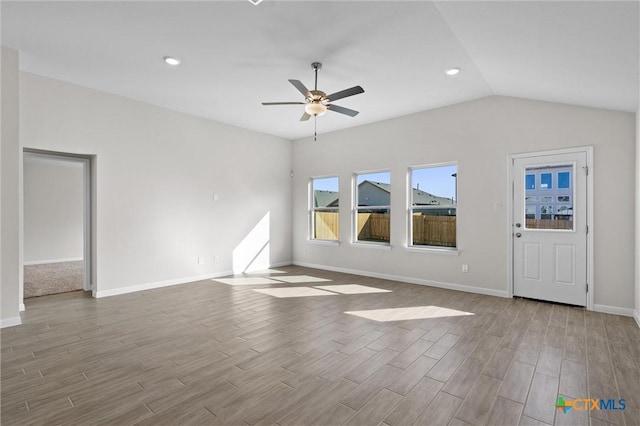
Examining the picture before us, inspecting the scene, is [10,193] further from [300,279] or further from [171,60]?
[300,279]

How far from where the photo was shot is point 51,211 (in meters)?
7.76

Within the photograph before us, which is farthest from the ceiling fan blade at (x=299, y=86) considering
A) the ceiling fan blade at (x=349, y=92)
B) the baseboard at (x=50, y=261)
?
the baseboard at (x=50, y=261)

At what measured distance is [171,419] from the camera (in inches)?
76.2

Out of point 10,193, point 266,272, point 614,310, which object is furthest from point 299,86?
point 614,310

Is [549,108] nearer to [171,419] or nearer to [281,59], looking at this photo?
[281,59]

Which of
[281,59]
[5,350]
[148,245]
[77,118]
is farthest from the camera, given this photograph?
[148,245]

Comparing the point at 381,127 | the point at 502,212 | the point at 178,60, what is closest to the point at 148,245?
the point at 178,60

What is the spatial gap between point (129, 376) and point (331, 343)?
173cm

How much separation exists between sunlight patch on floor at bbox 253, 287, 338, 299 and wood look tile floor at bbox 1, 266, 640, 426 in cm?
44

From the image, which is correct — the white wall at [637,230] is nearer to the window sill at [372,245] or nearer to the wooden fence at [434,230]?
the wooden fence at [434,230]

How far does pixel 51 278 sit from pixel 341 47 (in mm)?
6538

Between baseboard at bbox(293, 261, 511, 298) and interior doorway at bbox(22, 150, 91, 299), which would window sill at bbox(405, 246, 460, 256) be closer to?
baseboard at bbox(293, 261, 511, 298)

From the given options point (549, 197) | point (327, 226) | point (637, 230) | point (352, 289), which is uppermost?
point (549, 197)

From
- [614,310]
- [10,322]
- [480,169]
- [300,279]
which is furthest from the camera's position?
[300,279]
